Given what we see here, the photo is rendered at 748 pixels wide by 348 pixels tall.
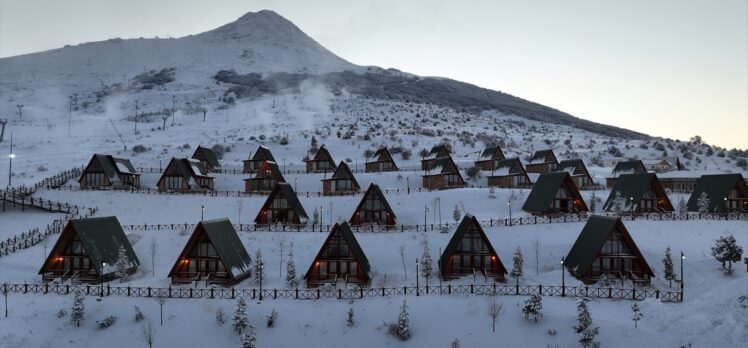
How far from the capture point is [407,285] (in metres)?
39.9

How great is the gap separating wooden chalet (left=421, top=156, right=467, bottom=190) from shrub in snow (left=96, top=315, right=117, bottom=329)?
47.0 meters

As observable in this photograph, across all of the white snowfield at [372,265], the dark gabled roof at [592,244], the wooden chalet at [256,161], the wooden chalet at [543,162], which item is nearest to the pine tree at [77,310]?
the white snowfield at [372,265]

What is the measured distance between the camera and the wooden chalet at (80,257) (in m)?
40.3

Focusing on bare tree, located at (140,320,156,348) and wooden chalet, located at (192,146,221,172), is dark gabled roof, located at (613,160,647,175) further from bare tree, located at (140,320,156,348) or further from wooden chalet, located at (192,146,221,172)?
bare tree, located at (140,320,156,348)

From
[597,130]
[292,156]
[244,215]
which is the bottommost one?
[244,215]

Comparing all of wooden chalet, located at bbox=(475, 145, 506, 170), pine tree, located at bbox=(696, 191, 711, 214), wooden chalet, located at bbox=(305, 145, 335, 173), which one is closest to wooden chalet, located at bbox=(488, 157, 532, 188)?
wooden chalet, located at bbox=(475, 145, 506, 170)

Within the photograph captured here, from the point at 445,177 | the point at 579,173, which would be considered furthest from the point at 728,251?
the point at 445,177

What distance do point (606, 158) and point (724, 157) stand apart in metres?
23.3

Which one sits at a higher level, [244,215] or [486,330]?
[244,215]

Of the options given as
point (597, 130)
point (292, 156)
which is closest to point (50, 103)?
point (292, 156)

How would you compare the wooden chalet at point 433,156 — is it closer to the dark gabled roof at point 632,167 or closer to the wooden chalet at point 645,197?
the dark gabled roof at point 632,167

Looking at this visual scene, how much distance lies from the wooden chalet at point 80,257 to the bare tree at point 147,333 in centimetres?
798

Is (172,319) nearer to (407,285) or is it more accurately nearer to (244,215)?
(407,285)

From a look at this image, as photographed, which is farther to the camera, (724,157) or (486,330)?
(724,157)
